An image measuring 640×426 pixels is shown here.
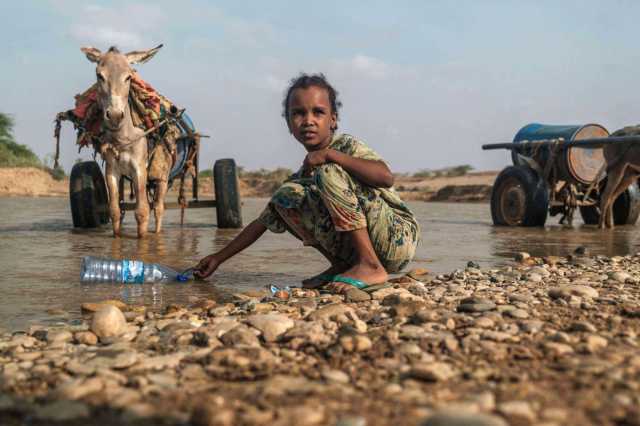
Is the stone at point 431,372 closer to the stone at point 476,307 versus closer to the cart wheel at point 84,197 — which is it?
the stone at point 476,307

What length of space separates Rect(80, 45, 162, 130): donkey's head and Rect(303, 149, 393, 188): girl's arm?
3954 mm

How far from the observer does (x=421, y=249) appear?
6438 mm

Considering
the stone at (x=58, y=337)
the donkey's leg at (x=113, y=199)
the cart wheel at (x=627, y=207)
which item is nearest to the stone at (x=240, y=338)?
the stone at (x=58, y=337)

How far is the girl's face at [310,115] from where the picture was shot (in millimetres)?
3533

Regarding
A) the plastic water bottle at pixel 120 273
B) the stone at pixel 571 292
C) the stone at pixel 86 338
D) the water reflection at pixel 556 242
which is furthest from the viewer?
the water reflection at pixel 556 242

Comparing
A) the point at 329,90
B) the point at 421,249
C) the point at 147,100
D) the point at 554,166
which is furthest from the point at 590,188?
the point at 329,90

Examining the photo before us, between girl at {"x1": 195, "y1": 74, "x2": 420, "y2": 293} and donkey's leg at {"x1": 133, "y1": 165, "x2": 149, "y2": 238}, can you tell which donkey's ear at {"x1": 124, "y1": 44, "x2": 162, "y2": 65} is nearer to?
donkey's leg at {"x1": 133, "y1": 165, "x2": 149, "y2": 238}

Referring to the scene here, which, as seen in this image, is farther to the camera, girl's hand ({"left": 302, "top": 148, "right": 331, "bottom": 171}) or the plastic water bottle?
the plastic water bottle

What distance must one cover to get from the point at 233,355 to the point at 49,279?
2.65 m

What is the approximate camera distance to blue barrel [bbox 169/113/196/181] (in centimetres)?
847

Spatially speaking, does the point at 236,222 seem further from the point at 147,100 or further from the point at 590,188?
the point at 590,188

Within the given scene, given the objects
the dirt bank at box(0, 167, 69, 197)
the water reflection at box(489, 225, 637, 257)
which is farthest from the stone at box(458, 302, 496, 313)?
the dirt bank at box(0, 167, 69, 197)

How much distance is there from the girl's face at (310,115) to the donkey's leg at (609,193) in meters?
7.69

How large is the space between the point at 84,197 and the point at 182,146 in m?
1.41
